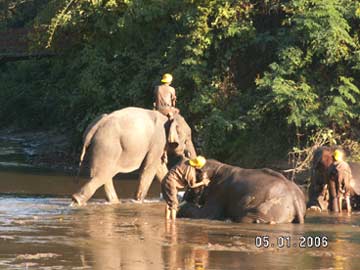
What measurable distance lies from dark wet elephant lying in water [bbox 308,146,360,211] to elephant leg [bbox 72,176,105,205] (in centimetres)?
362

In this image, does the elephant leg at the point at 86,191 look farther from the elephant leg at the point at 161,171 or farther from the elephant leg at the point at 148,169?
the elephant leg at the point at 161,171

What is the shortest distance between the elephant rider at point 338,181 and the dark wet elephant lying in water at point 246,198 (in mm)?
2380

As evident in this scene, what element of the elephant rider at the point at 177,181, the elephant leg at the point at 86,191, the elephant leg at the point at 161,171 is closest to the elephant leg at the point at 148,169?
the elephant leg at the point at 161,171

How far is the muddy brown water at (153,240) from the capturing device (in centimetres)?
1189

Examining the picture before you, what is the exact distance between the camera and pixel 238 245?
13.3m

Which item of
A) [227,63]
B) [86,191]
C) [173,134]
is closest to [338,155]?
[173,134]

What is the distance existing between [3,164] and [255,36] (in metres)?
8.16

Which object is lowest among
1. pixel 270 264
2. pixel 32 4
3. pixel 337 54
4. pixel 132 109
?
pixel 270 264

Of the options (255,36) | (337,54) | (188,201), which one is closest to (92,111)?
(255,36)

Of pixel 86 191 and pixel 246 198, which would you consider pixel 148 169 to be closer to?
pixel 86 191

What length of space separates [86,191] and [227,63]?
28.0 ft

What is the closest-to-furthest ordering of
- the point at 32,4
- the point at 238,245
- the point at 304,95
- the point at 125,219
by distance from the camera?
the point at 238,245
the point at 125,219
the point at 304,95
the point at 32,4

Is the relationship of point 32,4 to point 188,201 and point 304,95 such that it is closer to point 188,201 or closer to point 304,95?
point 304,95

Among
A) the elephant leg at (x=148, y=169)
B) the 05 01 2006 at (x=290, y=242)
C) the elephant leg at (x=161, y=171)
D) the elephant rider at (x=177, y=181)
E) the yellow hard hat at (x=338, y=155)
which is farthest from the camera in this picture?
the elephant leg at (x=161, y=171)
